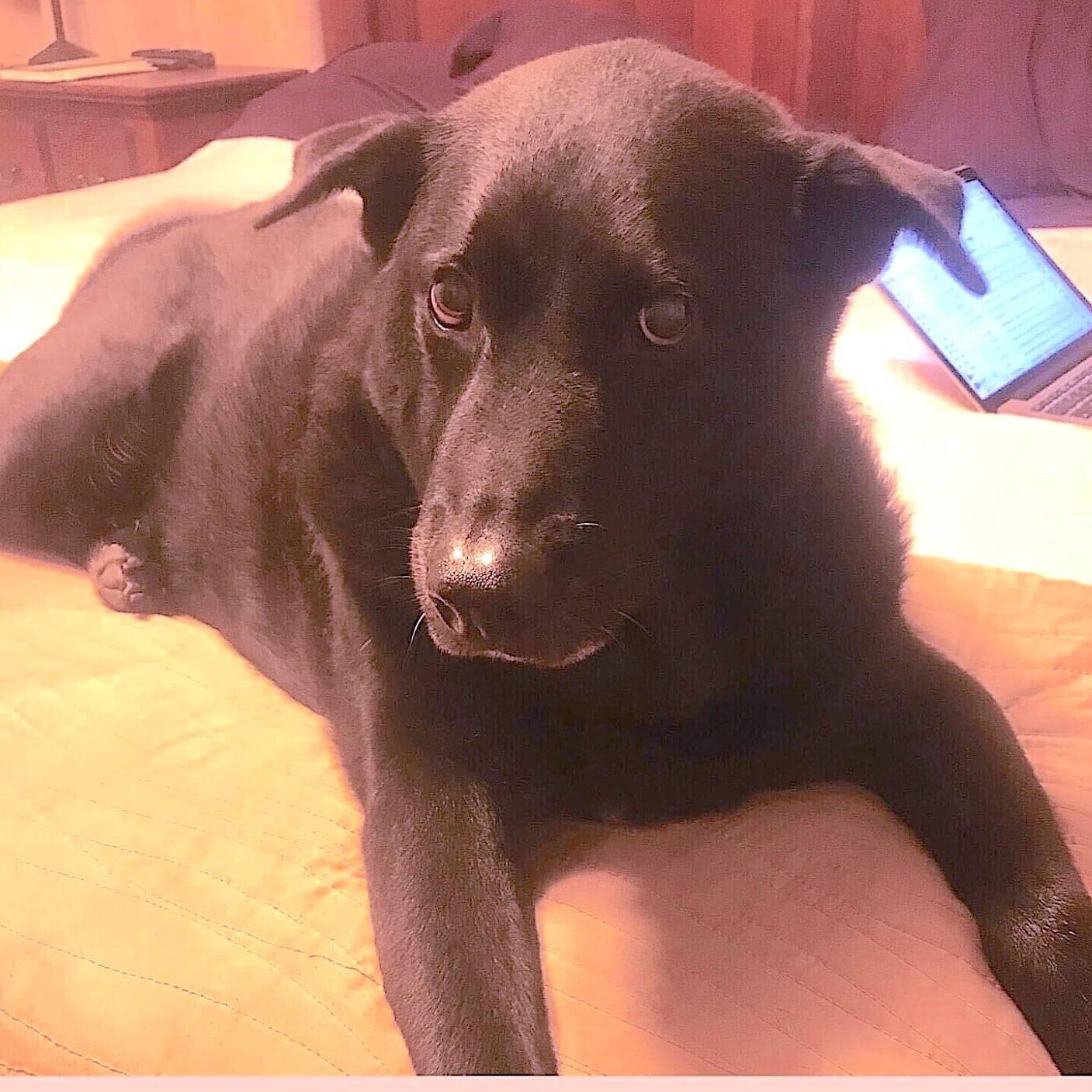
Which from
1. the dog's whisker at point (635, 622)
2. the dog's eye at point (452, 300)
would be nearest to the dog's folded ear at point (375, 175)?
the dog's eye at point (452, 300)

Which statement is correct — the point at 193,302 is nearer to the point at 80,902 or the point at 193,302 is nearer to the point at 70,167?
the point at 80,902

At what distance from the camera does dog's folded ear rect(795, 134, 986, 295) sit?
806 mm

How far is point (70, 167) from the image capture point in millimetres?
3035

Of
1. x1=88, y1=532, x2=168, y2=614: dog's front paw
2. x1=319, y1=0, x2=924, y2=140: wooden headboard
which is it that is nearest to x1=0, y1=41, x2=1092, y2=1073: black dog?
x1=88, y1=532, x2=168, y2=614: dog's front paw

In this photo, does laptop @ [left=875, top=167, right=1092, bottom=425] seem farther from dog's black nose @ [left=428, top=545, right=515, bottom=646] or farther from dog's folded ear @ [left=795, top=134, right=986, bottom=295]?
dog's black nose @ [left=428, top=545, right=515, bottom=646]

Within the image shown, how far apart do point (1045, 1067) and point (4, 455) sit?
121 cm

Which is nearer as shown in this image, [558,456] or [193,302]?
[558,456]

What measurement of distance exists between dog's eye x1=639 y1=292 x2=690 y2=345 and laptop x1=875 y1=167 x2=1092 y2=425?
0.91 m

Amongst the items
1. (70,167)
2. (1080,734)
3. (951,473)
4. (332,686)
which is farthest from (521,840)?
(70,167)

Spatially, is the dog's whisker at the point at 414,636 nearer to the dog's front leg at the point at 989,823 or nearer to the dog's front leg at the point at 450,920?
the dog's front leg at the point at 450,920

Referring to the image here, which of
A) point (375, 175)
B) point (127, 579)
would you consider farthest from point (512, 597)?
point (127, 579)

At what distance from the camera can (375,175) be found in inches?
34.9

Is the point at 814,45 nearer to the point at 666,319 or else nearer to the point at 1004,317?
the point at 1004,317

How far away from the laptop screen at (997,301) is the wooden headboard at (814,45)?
75 cm
